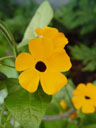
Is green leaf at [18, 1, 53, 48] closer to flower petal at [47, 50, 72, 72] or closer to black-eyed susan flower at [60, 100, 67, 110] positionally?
flower petal at [47, 50, 72, 72]

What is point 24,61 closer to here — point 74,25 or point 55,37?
point 55,37

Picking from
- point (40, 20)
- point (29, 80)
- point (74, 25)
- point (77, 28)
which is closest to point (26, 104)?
point (29, 80)

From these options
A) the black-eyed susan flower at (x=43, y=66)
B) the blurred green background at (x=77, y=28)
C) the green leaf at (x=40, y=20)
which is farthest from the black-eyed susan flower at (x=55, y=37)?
the blurred green background at (x=77, y=28)

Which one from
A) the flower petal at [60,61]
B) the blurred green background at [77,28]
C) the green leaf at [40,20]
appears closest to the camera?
the flower petal at [60,61]

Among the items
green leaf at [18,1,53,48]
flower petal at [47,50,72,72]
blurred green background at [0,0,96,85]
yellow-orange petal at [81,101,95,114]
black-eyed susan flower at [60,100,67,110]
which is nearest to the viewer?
flower petal at [47,50,72,72]

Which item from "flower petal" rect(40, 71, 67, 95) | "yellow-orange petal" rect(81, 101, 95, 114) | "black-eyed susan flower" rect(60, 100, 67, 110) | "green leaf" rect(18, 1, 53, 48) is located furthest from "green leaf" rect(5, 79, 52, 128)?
"black-eyed susan flower" rect(60, 100, 67, 110)

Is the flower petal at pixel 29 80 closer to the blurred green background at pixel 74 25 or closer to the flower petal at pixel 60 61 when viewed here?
the flower petal at pixel 60 61
